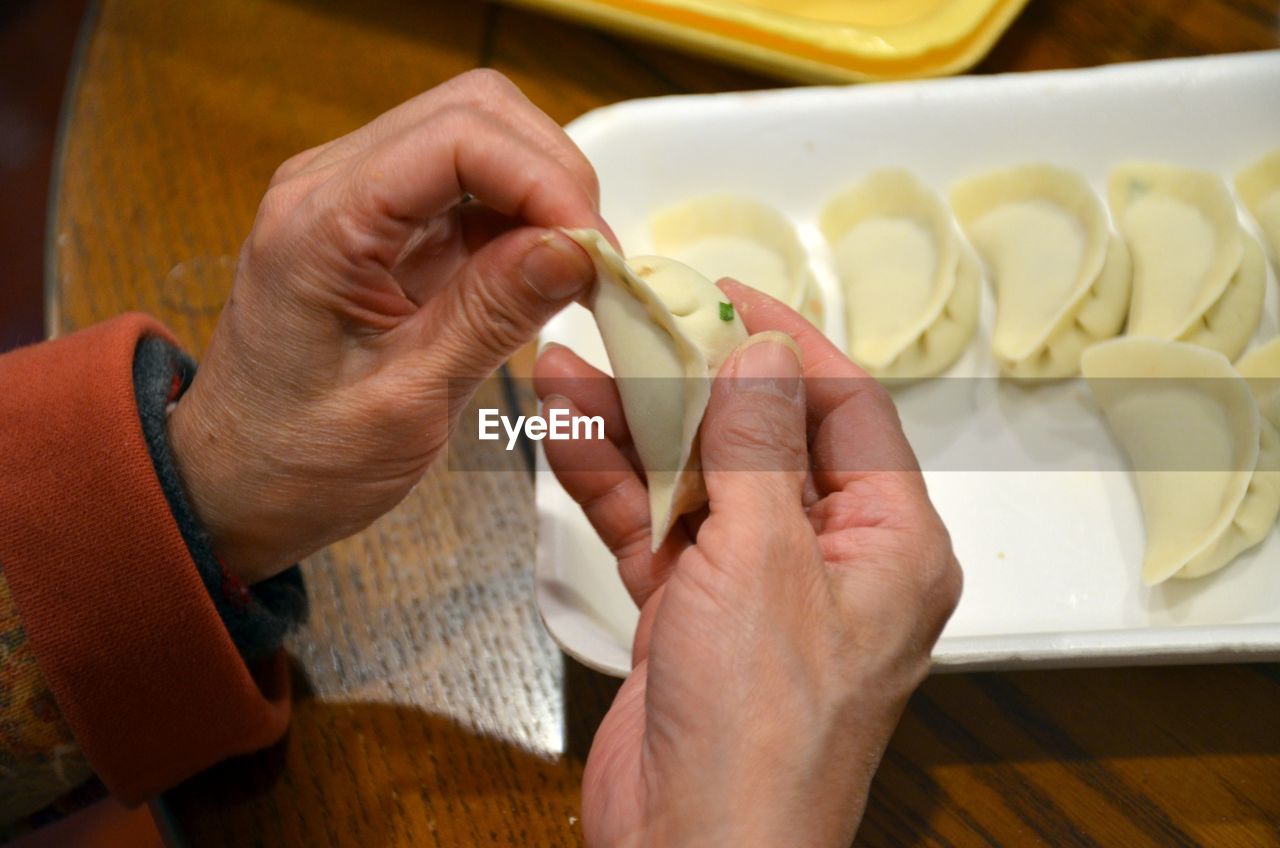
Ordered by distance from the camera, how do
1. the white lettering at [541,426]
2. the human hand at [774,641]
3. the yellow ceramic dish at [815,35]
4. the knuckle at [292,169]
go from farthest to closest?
the yellow ceramic dish at [815,35] → the white lettering at [541,426] → the knuckle at [292,169] → the human hand at [774,641]


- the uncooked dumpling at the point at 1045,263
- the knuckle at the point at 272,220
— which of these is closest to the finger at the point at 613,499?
the knuckle at the point at 272,220

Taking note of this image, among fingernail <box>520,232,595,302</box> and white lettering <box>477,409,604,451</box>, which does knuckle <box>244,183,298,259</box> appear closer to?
fingernail <box>520,232,595,302</box>

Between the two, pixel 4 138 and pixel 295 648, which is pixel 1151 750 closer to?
pixel 295 648

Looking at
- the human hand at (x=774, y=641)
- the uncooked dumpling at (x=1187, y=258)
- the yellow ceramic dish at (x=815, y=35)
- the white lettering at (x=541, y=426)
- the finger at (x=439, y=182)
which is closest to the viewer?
the human hand at (x=774, y=641)

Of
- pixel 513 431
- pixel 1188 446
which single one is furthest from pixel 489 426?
pixel 1188 446

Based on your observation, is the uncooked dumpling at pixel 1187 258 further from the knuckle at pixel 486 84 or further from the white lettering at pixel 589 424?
the knuckle at pixel 486 84

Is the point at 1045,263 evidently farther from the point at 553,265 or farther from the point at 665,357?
the point at 553,265

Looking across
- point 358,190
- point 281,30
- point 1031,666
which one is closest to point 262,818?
point 358,190
